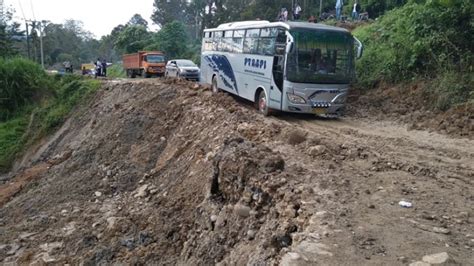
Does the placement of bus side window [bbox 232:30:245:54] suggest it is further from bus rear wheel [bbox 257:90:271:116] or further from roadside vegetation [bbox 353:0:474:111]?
roadside vegetation [bbox 353:0:474:111]

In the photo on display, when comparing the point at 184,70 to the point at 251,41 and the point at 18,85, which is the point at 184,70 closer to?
the point at 18,85

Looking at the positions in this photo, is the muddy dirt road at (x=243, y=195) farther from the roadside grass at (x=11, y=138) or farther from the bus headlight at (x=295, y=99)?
the roadside grass at (x=11, y=138)

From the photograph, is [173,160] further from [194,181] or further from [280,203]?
[280,203]

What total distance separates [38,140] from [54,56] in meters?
59.9

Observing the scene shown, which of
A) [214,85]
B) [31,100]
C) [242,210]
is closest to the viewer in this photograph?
[242,210]

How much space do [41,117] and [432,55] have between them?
1942cm

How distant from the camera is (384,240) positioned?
175 inches

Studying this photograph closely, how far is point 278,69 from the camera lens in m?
11.8

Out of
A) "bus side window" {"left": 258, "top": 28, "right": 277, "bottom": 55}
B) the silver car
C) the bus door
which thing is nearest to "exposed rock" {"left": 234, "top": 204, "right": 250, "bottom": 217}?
the bus door

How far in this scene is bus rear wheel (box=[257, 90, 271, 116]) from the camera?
40.6ft

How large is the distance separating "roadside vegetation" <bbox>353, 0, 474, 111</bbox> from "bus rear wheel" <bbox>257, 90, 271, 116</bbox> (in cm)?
440

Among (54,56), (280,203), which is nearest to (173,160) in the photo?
(280,203)

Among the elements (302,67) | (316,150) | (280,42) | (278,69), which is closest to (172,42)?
(280,42)

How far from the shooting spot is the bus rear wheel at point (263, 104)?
12.4 m
